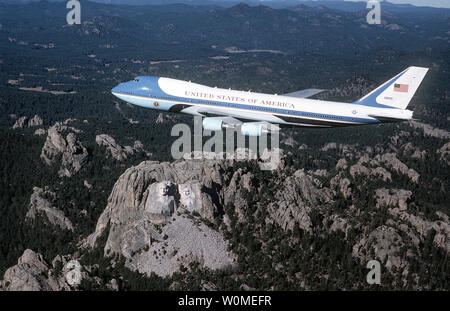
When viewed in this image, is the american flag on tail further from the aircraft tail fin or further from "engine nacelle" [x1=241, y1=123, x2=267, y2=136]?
"engine nacelle" [x1=241, y1=123, x2=267, y2=136]

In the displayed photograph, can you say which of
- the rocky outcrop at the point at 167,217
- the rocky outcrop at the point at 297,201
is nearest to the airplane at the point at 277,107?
the rocky outcrop at the point at 167,217

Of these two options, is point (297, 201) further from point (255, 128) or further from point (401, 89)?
point (401, 89)

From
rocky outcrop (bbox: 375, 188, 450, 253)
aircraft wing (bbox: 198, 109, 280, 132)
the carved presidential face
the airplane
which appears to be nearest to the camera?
the airplane

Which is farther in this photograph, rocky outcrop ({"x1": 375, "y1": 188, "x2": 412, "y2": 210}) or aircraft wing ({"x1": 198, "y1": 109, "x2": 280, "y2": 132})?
rocky outcrop ({"x1": 375, "y1": 188, "x2": 412, "y2": 210})

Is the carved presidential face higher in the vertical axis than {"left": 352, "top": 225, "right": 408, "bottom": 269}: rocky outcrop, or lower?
higher

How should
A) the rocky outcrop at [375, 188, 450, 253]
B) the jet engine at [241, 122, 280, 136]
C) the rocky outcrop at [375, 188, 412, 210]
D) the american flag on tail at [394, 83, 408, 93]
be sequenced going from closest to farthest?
the american flag on tail at [394, 83, 408, 93]
the jet engine at [241, 122, 280, 136]
the rocky outcrop at [375, 188, 450, 253]
the rocky outcrop at [375, 188, 412, 210]

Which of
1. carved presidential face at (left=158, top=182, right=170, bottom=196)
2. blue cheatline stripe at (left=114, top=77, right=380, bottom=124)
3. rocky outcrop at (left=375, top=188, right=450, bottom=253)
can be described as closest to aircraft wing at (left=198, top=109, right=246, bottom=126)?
blue cheatline stripe at (left=114, top=77, right=380, bottom=124)

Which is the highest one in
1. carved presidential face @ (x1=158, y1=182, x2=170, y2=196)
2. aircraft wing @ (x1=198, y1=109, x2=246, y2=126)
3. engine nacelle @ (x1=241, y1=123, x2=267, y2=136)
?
aircraft wing @ (x1=198, y1=109, x2=246, y2=126)
